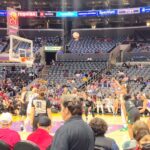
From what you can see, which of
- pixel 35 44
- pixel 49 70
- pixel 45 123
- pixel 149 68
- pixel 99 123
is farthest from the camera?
pixel 35 44

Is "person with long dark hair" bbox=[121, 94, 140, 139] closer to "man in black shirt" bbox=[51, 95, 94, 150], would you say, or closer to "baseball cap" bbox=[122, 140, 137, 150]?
"man in black shirt" bbox=[51, 95, 94, 150]

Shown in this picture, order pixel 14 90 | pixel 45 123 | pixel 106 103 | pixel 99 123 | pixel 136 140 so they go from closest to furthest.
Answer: pixel 136 140, pixel 99 123, pixel 45 123, pixel 106 103, pixel 14 90

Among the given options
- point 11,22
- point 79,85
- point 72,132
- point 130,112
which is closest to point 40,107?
point 130,112

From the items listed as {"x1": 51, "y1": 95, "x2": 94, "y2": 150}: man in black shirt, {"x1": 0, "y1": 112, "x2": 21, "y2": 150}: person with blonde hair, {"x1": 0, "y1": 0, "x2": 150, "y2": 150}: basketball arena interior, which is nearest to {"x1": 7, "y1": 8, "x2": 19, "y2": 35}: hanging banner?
{"x1": 0, "y1": 0, "x2": 150, "y2": 150}: basketball arena interior

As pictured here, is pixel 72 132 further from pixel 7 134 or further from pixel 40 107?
pixel 40 107

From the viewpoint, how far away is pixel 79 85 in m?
34.5

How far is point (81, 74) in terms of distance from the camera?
125 ft

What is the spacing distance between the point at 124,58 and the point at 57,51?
7.60m

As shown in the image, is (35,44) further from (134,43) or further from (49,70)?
(134,43)

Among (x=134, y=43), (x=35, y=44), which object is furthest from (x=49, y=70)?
(x=134, y=43)

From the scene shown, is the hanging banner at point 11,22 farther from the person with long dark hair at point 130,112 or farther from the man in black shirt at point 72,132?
the man in black shirt at point 72,132

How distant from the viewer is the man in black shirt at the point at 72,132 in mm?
4582

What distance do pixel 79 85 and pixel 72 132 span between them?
2990 centimetres

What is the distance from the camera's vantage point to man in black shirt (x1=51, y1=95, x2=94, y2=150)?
15.0ft
